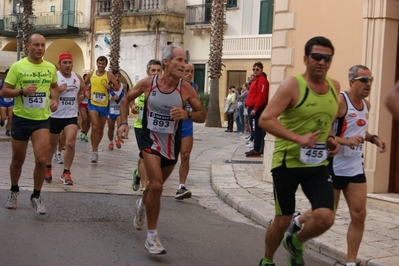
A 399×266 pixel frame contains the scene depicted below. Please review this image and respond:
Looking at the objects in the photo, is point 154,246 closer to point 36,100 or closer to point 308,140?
point 308,140

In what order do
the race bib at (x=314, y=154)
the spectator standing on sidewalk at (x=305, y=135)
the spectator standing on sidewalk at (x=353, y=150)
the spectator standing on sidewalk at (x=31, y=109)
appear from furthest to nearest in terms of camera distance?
the spectator standing on sidewalk at (x=31, y=109), the spectator standing on sidewalk at (x=353, y=150), the race bib at (x=314, y=154), the spectator standing on sidewalk at (x=305, y=135)

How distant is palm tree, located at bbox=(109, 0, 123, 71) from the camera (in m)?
38.5

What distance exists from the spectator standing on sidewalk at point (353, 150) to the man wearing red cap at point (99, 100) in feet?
26.3

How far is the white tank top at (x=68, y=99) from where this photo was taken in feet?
34.8

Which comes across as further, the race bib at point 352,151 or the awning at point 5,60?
the awning at point 5,60

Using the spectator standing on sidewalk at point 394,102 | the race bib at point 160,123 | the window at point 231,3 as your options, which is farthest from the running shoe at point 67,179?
the window at point 231,3

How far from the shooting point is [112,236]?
721 centimetres

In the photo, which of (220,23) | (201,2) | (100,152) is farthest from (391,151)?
(201,2)

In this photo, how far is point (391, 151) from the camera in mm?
10336

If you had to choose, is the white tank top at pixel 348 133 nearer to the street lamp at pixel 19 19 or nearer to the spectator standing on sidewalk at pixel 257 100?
the spectator standing on sidewalk at pixel 257 100

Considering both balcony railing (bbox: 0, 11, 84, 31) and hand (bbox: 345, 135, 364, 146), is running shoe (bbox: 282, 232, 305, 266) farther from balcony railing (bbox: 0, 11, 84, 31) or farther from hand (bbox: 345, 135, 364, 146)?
balcony railing (bbox: 0, 11, 84, 31)

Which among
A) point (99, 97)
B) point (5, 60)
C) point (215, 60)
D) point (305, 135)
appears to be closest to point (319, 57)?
point (305, 135)

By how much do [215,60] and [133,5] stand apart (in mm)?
9895

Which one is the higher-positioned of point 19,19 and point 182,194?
point 19,19
